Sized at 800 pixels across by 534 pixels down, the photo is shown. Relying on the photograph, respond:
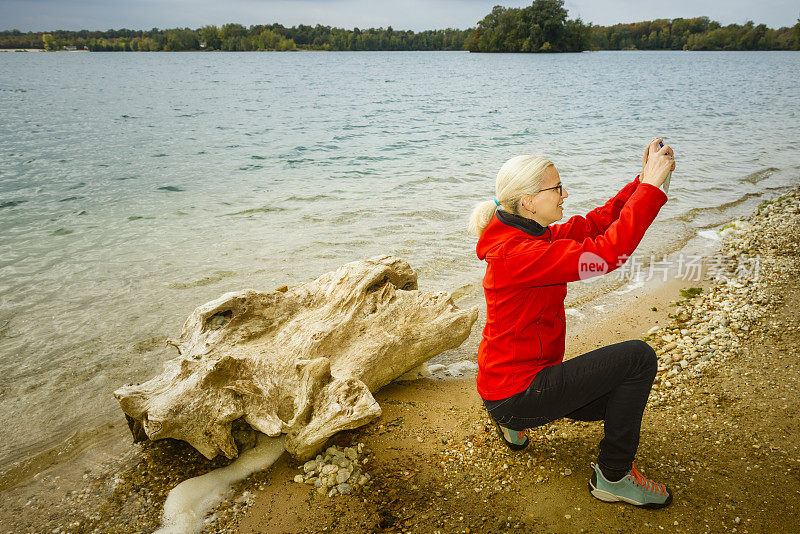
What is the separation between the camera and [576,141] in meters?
21.8

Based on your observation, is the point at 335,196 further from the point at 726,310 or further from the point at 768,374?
the point at 768,374

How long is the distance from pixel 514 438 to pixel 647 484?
0.92 metres

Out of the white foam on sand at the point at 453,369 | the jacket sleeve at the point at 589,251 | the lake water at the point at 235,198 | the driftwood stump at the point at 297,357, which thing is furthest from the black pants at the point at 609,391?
the lake water at the point at 235,198

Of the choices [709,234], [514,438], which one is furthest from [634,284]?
[514,438]

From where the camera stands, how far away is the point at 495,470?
12.1 ft

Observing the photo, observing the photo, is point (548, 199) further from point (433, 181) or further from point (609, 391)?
point (433, 181)

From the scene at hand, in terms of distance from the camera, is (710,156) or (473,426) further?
(710,156)

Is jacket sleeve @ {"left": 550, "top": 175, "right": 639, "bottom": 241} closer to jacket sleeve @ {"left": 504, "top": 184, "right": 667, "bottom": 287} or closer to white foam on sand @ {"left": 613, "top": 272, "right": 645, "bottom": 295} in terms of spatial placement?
jacket sleeve @ {"left": 504, "top": 184, "right": 667, "bottom": 287}

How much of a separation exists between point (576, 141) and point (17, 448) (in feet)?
70.7

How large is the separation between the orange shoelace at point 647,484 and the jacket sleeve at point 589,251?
→ 1.38 meters

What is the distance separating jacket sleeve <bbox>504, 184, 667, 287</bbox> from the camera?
9.20ft

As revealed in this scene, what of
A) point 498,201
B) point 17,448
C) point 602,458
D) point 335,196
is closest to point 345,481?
point 602,458

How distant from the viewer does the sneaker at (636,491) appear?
3203mm

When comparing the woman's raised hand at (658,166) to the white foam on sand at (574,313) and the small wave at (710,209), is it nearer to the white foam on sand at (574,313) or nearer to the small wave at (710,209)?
the white foam on sand at (574,313)
